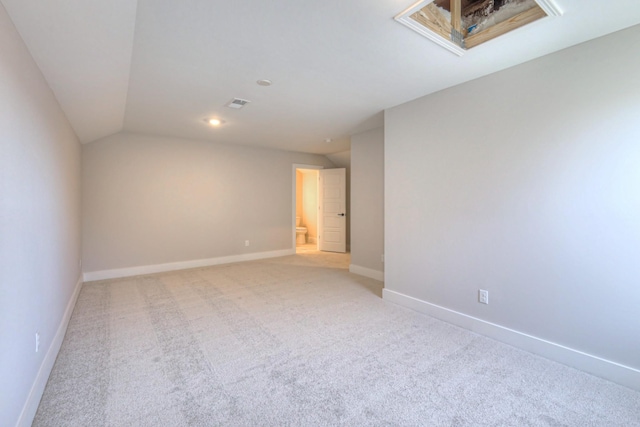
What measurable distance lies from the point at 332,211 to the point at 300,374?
5.06 m

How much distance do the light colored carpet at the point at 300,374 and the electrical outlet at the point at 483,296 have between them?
0.32 m

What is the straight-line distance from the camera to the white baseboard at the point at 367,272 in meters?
4.46

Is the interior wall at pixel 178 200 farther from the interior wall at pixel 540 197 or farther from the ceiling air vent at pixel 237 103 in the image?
the interior wall at pixel 540 197

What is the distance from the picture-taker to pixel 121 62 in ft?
7.05

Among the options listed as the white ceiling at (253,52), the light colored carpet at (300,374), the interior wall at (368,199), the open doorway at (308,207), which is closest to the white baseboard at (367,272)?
the interior wall at (368,199)

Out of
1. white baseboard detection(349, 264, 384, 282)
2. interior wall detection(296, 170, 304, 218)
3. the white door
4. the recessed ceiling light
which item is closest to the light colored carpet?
white baseboard detection(349, 264, 384, 282)

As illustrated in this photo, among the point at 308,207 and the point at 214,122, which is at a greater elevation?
the point at 214,122

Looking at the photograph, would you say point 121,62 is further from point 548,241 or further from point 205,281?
point 548,241

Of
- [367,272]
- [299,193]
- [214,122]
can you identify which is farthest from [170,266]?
[299,193]

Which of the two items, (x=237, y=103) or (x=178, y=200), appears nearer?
(x=237, y=103)

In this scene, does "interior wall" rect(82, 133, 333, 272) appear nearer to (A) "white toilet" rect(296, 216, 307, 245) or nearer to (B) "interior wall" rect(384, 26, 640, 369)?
→ (A) "white toilet" rect(296, 216, 307, 245)

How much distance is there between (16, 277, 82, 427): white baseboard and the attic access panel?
10.1 ft

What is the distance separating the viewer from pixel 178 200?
506 cm

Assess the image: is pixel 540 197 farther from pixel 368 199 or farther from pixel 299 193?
pixel 299 193
